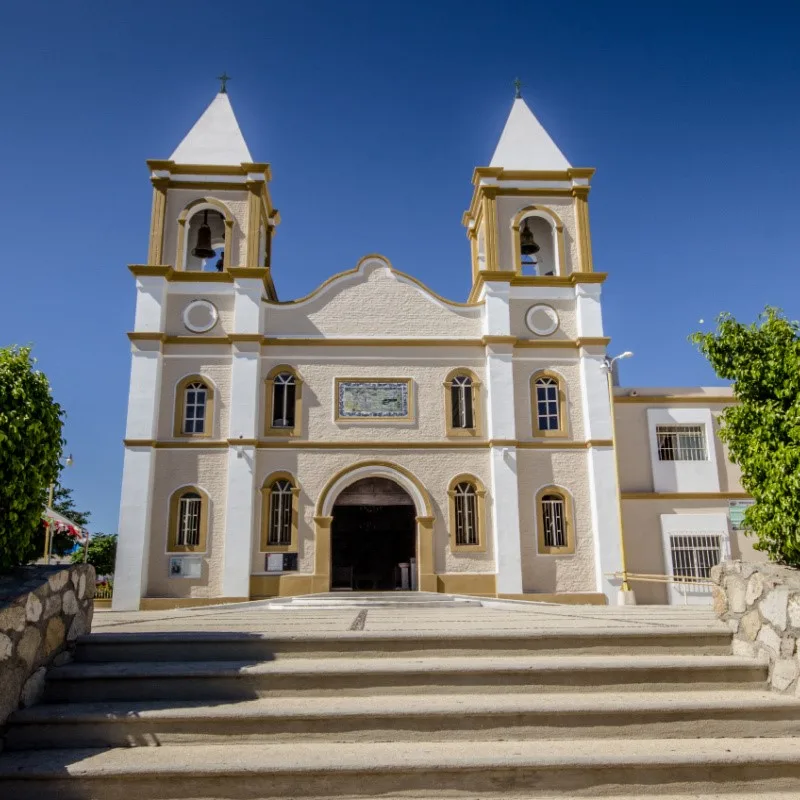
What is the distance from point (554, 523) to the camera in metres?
18.3

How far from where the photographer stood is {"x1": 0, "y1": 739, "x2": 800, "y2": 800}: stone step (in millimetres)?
4004

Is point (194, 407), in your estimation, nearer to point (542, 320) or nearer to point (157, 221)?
point (157, 221)

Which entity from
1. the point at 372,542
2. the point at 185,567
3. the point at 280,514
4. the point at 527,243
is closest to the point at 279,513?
Answer: the point at 280,514

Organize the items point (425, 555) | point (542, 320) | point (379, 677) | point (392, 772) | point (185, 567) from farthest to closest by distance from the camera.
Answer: point (542, 320) < point (425, 555) < point (185, 567) < point (379, 677) < point (392, 772)

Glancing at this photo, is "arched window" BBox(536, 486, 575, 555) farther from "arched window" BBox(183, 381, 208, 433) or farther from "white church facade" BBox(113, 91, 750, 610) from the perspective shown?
"arched window" BBox(183, 381, 208, 433)

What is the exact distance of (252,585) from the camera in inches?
684

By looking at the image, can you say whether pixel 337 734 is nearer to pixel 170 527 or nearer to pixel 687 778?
pixel 687 778

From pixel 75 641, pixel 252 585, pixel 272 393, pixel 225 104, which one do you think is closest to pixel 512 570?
pixel 252 585

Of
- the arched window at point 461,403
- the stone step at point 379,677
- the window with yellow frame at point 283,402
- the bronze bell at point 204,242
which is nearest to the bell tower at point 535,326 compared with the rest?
the arched window at point 461,403

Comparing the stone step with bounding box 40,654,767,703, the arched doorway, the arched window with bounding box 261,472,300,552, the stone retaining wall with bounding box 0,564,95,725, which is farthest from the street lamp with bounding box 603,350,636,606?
the stone retaining wall with bounding box 0,564,95,725

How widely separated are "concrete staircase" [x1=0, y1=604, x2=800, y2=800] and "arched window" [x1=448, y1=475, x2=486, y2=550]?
1249 cm

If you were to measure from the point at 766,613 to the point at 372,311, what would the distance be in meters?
15.3

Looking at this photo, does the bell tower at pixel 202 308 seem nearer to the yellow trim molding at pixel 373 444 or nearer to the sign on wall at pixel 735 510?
the yellow trim molding at pixel 373 444

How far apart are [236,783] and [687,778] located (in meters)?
2.68
